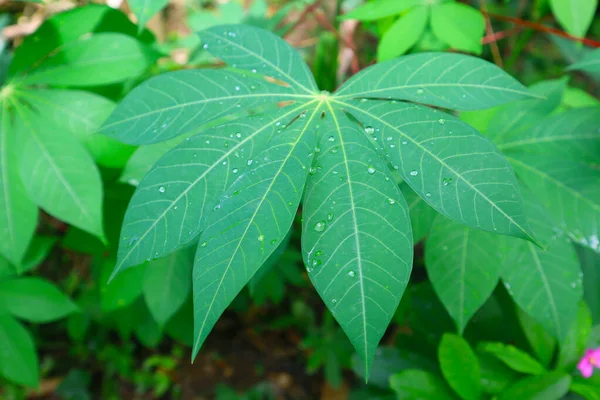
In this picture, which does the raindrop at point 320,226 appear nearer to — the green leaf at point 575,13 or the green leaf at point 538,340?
the green leaf at point 538,340

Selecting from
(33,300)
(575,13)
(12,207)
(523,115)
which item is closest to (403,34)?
(523,115)

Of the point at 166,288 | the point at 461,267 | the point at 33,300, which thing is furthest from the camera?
the point at 33,300

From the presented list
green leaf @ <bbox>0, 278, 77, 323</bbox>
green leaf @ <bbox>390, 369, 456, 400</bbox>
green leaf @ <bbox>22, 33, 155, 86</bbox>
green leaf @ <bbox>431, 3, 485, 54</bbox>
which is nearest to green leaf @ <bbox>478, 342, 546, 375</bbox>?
green leaf @ <bbox>390, 369, 456, 400</bbox>

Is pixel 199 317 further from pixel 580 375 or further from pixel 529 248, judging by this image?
pixel 580 375

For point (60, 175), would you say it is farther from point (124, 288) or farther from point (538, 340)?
point (538, 340)

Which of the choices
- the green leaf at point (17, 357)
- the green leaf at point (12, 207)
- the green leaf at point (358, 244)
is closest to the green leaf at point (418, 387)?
the green leaf at point (358, 244)

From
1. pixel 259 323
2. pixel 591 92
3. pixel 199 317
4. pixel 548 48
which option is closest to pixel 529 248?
pixel 199 317
